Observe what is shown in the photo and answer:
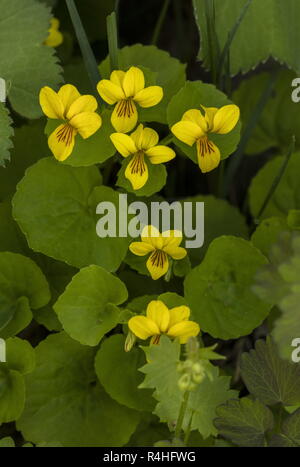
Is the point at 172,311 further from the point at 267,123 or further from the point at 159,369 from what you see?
the point at 267,123

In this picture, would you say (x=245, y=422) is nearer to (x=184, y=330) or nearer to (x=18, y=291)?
(x=184, y=330)

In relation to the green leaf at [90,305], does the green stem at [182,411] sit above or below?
below

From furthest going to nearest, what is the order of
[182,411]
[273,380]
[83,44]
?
[83,44] < [273,380] < [182,411]

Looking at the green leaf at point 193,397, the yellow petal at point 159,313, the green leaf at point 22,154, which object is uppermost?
the green leaf at point 22,154

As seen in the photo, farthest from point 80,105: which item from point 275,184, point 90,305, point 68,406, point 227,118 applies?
point 68,406

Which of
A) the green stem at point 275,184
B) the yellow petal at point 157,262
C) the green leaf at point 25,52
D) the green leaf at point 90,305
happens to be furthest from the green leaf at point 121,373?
the green leaf at point 25,52

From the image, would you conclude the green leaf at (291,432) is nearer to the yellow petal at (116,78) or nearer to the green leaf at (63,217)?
the green leaf at (63,217)

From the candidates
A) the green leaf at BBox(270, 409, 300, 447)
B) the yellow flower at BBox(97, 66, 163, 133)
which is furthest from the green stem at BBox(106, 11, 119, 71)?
the green leaf at BBox(270, 409, 300, 447)
